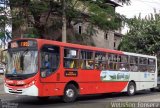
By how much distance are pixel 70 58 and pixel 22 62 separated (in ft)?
8.31

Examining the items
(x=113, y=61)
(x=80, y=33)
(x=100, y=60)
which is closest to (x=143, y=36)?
(x=80, y=33)

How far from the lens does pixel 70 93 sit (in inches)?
755

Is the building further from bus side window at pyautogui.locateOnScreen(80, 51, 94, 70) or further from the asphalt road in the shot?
bus side window at pyautogui.locateOnScreen(80, 51, 94, 70)

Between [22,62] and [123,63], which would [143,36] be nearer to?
[123,63]

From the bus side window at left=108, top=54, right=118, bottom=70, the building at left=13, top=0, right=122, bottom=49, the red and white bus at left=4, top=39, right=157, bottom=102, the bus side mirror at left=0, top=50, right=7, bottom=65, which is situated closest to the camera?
the red and white bus at left=4, top=39, right=157, bottom=102

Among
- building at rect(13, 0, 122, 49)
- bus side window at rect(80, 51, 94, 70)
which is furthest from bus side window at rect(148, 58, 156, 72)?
building at rect(13, 0, 122, 49)

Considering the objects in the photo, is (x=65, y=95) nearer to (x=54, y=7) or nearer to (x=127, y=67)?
(x=127, y=67)

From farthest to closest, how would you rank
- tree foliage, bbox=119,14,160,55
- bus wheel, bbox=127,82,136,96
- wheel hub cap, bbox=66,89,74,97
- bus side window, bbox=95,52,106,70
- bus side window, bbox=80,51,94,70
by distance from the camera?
tree foliage, bbox=119,14,160,55, bus wheel, bbox=127,82,136,96, bus side window, bbox=95,52,106,70, bus side window, bbox=80,51,94,70, wheel hub cap, bbox=66,89,74,97

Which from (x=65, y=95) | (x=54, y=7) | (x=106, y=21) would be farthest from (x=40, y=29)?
(x=65, y=95)

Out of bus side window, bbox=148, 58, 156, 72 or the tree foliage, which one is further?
the tree foliage

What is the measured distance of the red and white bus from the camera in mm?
17547

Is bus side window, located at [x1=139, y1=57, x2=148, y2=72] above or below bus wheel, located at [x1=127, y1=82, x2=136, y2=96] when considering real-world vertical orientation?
above

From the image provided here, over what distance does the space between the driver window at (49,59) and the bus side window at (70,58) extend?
0.61 meters

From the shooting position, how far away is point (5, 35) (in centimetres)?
3216
